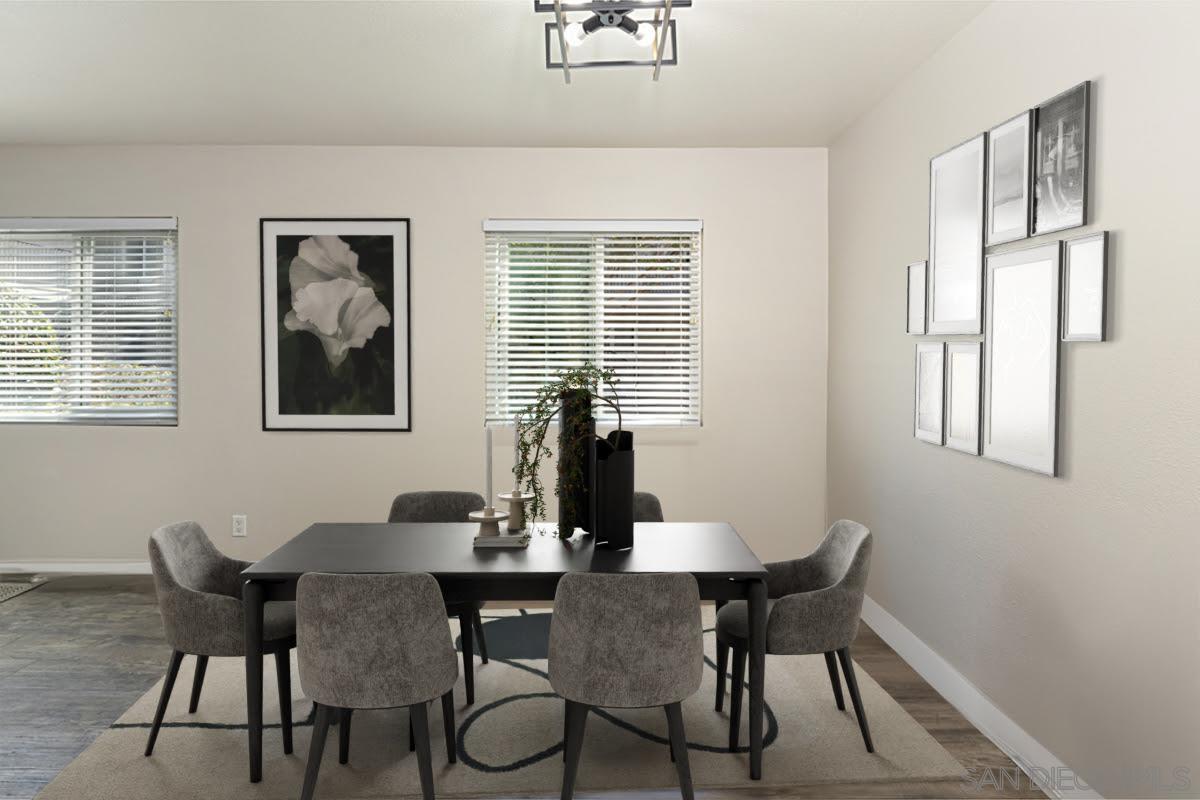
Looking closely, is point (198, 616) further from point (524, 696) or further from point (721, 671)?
point (721, 671)

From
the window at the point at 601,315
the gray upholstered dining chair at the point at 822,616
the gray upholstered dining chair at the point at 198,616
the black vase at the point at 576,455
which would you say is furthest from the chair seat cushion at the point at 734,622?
the window at the point at 601,315

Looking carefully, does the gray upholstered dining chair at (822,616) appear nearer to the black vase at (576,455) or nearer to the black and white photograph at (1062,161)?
the black vase at (576,455)

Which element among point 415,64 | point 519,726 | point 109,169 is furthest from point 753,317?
point 109,169

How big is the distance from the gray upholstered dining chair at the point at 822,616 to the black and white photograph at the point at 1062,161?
1121mm

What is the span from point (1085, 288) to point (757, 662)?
4.75 ft

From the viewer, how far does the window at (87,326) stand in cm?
514

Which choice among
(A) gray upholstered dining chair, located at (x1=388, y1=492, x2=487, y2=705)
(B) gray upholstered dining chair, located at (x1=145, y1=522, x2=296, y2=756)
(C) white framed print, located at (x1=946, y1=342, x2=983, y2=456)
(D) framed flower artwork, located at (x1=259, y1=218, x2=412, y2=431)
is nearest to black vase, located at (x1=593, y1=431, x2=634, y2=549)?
(A) gray upholstered dining chair, located at (x1=388, y1=492, x2=487, y2=705)

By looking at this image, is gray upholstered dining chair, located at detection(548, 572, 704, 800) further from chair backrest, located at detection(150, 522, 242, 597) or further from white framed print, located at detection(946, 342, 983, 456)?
white framed print, located at detection(946, 342, 983, 456)

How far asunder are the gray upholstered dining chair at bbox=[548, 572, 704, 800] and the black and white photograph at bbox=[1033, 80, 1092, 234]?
155 centimetres

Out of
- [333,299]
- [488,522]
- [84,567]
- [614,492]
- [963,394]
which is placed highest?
[333,299]

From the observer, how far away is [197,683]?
10.2 ft

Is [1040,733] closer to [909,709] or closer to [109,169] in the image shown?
[909,709]

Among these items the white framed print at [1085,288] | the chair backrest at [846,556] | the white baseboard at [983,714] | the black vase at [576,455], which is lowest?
the white baseboard at [983,714]

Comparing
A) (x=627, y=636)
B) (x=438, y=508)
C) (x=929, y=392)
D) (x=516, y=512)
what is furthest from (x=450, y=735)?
(x=929, y=392)
